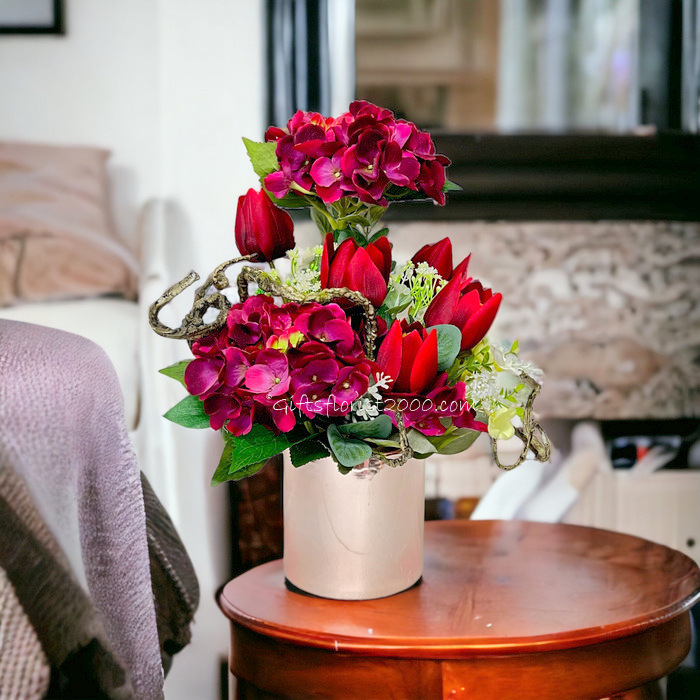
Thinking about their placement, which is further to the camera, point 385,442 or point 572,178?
point 572,178

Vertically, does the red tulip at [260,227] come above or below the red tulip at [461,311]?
above

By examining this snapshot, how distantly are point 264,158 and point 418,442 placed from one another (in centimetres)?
32

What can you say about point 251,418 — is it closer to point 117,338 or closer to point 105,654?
point 105,654

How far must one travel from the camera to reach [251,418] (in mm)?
721

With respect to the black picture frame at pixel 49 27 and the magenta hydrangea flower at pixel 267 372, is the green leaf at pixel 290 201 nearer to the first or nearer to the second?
the magenta hydrangea flower at pixel 267 372

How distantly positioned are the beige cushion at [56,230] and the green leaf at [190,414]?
966mm

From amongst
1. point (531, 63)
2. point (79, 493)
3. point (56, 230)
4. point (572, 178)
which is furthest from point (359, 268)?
point (531, 63)

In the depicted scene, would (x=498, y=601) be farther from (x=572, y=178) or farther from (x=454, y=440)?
(x=572, y=178)

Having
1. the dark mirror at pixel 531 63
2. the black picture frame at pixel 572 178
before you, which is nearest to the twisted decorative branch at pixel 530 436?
the black picture frame at pixel 572 178

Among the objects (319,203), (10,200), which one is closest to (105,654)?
(319,203)

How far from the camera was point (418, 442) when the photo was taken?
2.47 feet

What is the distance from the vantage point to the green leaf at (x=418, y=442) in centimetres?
75

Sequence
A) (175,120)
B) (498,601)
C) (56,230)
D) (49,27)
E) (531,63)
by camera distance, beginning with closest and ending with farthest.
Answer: (498,601)
(56,230)
(175,120)
(49,27)
(531,63)

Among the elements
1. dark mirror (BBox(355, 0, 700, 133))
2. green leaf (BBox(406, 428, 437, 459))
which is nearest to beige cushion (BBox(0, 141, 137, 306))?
dark mirror (BBox(355, 0, 700, 133))
